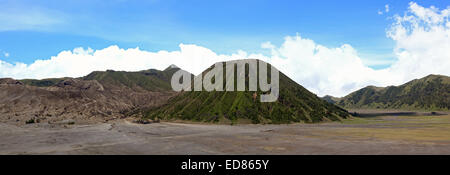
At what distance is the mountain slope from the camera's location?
5930 inches

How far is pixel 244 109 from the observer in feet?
516

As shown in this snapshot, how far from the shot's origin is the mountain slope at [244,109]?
15062 centimetres

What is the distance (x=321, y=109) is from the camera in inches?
6924

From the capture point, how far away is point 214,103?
168500 millimetres
